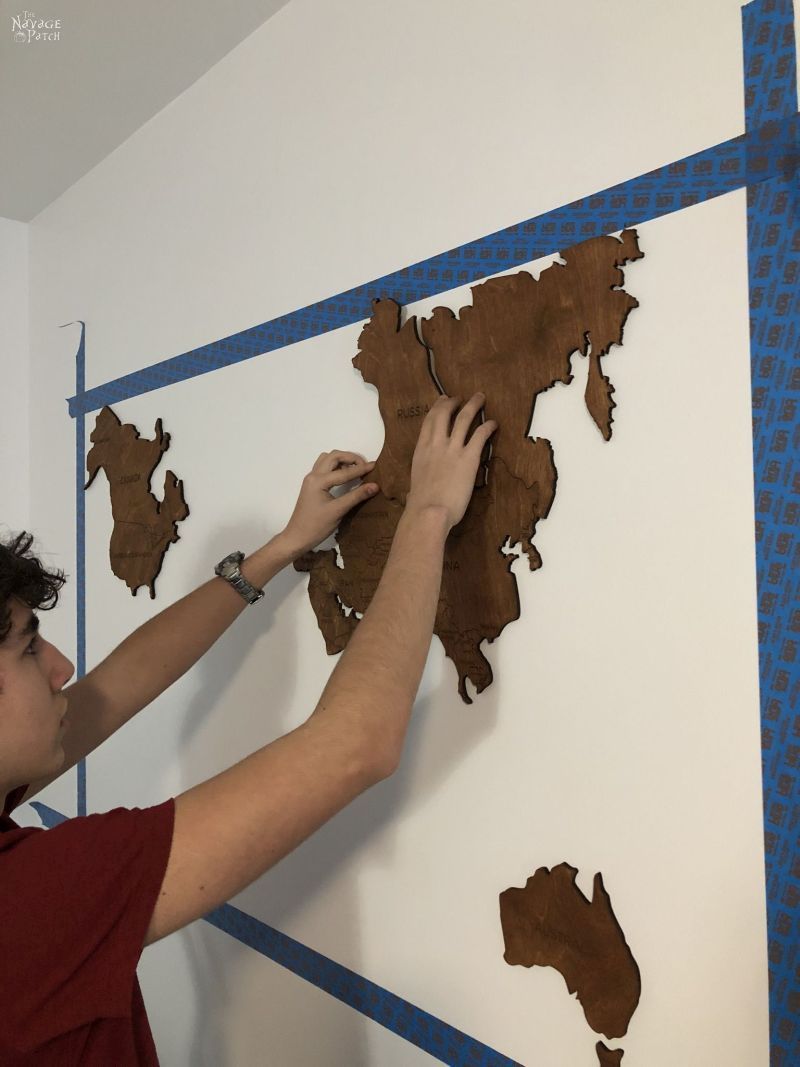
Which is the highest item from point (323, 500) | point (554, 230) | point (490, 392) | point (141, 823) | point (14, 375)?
point (14, 375)

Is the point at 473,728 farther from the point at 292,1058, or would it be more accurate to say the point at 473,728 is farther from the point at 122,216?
the point at 122,216

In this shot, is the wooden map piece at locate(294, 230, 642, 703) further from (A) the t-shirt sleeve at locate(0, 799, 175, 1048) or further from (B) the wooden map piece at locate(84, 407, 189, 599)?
(B) the wooden map piece at locate(84, 407, 189, 599)

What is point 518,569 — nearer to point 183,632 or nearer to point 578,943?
point 578,943

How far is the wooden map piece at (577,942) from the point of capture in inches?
37.8

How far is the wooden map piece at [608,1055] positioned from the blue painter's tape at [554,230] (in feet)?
3.36

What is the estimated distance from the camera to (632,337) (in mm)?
979

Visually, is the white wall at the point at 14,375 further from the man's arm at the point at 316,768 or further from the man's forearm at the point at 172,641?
the man's arm at the point at 316,768

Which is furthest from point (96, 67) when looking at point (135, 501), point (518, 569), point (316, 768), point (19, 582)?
point (316, 768)

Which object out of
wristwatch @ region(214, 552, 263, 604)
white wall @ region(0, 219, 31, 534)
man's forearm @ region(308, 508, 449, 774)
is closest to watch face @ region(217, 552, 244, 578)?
wristwatch @ region(214, 552, 263, 604)

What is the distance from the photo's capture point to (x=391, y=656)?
0.90 m

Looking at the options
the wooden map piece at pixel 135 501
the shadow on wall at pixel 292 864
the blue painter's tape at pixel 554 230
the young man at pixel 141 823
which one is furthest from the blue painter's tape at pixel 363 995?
the blue painter's tape at pixel 554 230

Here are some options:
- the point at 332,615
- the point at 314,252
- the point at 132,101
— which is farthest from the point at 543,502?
the point at 132,101

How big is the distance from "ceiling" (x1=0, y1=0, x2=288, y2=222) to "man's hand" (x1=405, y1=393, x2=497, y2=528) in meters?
0.97

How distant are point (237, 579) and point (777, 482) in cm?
89
